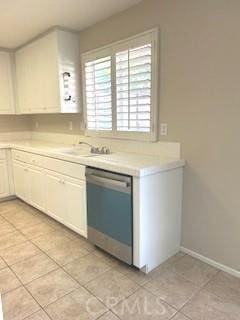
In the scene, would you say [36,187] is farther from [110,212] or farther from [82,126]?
[110,212]

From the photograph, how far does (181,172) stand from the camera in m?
2.32

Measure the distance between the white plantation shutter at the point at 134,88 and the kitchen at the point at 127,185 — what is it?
12 millimetres

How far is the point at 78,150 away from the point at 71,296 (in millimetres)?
1798

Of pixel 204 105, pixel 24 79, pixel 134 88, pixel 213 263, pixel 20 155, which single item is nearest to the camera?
pixel 204 105

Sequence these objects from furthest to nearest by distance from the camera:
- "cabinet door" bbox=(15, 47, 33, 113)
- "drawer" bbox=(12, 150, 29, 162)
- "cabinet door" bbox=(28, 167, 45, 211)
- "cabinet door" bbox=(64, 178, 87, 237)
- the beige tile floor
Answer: "cabinet door" bbox=(15, 47, 33, 113) < "drawer" bbox=(12, 150, 29, 162) < "cabinet door" bbox=(28, 167, 45, 211) < "cabinet door" bbox=(64, 178, 87, 237) < the beige tile floor

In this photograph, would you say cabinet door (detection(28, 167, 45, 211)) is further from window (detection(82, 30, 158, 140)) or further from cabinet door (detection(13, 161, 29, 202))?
window (detection(82, 30, 158, 140))

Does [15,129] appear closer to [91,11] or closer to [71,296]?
[91,11]

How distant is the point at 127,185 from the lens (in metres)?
2.01

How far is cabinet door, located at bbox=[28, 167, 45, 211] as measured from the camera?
126 inches

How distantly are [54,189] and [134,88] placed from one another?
1.49m

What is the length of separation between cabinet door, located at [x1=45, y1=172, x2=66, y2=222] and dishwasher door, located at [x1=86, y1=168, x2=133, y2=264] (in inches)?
20.7

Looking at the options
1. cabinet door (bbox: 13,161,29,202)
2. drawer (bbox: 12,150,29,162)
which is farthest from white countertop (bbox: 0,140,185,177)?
cabinet door (bbox: 13,161,29,202)

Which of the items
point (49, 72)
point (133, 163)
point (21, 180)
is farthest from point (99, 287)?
point (49, 72)

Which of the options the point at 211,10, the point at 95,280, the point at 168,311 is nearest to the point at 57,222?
the point at 95,280
